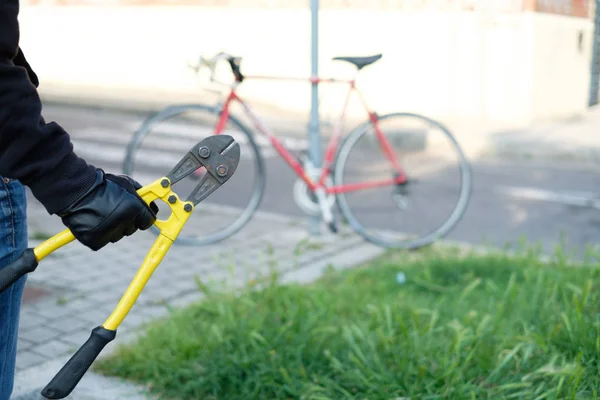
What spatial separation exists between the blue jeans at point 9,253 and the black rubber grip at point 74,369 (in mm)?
285

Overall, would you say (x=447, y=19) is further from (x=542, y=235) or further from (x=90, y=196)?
(x=90, y=196)

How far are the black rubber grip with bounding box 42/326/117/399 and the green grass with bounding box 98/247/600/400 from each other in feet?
3.96

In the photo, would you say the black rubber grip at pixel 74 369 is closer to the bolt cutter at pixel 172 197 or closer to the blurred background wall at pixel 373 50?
the bolt cutter at pixel 172 197

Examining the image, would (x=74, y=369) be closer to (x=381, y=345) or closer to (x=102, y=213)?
(x=102, y=213)

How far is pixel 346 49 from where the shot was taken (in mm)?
14234

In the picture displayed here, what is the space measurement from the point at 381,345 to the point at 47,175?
5.75 feet

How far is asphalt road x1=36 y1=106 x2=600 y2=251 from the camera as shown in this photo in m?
6.14

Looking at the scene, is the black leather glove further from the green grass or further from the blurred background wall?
the blurred background wall

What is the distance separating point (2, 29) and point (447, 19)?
12.0 m

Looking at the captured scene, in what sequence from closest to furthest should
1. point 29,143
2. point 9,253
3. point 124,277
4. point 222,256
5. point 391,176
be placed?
point 29,143
point 9,253
point 124,277
point 222,256
point 391,176

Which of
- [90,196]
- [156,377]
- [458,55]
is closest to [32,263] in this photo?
[90,196]

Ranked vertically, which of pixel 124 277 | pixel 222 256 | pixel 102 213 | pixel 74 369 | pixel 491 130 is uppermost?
pixel 102 213

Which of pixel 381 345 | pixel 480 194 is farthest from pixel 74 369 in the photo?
pixel 480 194

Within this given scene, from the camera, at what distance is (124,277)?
4.89 metres
